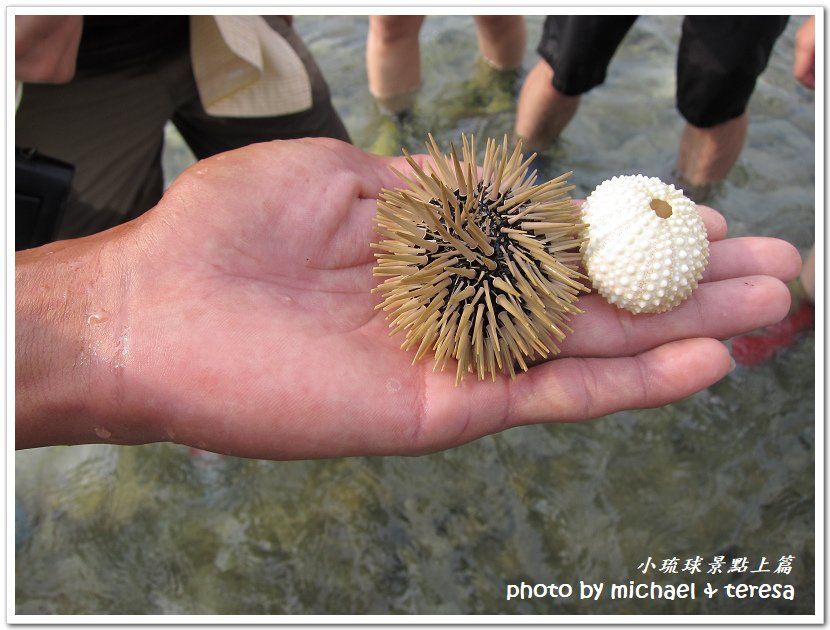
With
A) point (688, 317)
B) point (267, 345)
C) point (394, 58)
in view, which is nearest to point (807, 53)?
point (688, 317)

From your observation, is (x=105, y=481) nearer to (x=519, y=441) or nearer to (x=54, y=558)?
(x=54, y=558)

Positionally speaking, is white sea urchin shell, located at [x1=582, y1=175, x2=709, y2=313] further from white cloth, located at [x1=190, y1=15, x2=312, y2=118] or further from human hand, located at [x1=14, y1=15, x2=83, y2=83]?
human hand, located at [x1=14, y1=15, x2=83, y2=83]

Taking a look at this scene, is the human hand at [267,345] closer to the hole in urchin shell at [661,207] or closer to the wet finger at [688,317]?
the wet finger at [688,317]

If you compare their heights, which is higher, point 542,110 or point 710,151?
point 542,110

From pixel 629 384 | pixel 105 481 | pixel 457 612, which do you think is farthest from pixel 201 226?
pixel 457 612

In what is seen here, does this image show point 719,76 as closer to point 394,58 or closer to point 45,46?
point 394,58
